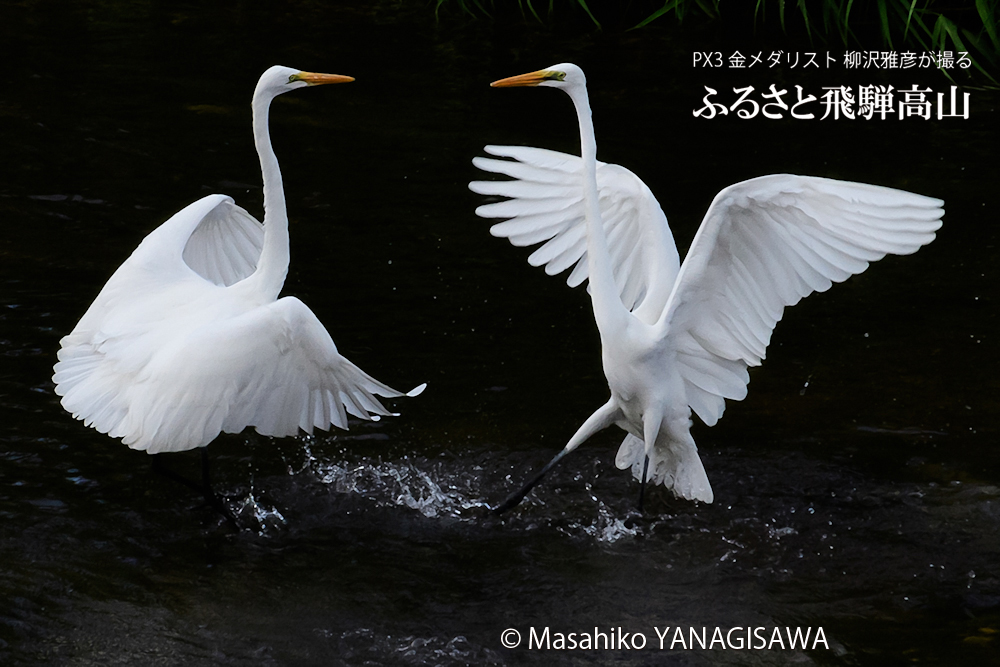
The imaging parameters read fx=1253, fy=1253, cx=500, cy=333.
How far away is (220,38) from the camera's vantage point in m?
10.4

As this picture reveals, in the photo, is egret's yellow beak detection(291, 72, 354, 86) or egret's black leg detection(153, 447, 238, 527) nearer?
egret's yellow beak detection(291, 72, 354, 86)

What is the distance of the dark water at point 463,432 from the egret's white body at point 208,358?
522mm

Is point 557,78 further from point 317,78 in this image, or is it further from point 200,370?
point 200,370

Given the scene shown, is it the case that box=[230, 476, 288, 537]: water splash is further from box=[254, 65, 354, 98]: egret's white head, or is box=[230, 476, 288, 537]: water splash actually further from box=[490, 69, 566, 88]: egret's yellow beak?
box=[490, 69, 566, 88]: egret's yellow beak

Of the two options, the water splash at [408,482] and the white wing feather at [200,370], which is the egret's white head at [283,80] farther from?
the water splash at [408,482]

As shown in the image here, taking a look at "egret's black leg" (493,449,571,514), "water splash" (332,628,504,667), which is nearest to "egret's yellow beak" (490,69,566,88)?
"egret's black leg" (493,449,571,514)

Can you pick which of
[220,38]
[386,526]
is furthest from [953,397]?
[220,38]

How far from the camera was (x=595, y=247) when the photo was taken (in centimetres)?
→ 475

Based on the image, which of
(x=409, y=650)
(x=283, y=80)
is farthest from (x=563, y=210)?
(x=409, y=650)

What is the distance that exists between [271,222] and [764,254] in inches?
74.6

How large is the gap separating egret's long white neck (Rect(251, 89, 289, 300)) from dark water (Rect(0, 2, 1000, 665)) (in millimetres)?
906

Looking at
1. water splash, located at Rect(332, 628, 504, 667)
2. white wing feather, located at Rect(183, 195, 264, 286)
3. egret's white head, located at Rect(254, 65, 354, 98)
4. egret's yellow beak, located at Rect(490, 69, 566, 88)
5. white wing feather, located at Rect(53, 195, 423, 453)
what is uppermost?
egret's white head, located at Rect(254, 65, 354, 98)

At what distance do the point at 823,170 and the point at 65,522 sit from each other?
17.6 feet

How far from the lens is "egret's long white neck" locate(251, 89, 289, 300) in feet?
16.0
